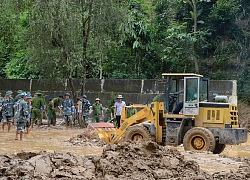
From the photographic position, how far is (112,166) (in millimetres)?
7215

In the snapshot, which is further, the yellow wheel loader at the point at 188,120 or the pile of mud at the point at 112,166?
the yellow wheel loader at the point at 188,120

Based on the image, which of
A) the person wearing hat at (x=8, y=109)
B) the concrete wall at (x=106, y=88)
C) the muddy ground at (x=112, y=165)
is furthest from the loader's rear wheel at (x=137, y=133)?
the concrete wall at (x=106, y=88)

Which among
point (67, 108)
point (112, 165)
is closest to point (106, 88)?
point (67, 108)

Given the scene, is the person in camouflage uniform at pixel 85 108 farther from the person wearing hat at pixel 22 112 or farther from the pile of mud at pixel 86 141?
the person wearing hat at pixel 22 112

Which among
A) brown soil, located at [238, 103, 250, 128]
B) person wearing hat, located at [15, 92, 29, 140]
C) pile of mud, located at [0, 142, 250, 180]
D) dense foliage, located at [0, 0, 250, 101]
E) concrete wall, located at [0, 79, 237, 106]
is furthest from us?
concrete wall, located at [0, 79, 237, 106]

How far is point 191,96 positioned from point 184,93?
0.68ft

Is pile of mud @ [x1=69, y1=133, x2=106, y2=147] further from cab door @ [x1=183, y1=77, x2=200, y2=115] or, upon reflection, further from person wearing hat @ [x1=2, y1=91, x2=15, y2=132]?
person wearing hat @ [x1=2, y1=91, x2=15, y2=132]

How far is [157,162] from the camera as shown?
7820 mm

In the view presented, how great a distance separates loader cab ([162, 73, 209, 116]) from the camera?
12.3 metres

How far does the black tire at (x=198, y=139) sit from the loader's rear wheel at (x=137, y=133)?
1.08 m

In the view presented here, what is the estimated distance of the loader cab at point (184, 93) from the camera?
12297mm

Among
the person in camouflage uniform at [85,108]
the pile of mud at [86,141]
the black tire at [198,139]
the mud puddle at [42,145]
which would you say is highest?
the person in camouflage uniform at [85,108]

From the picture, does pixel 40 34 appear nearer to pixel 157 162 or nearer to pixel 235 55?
pixel 235 55

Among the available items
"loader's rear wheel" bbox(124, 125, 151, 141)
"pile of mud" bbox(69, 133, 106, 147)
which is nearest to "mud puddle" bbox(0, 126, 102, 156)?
"pile of mud" bbox(69, 133, 106, 147)
